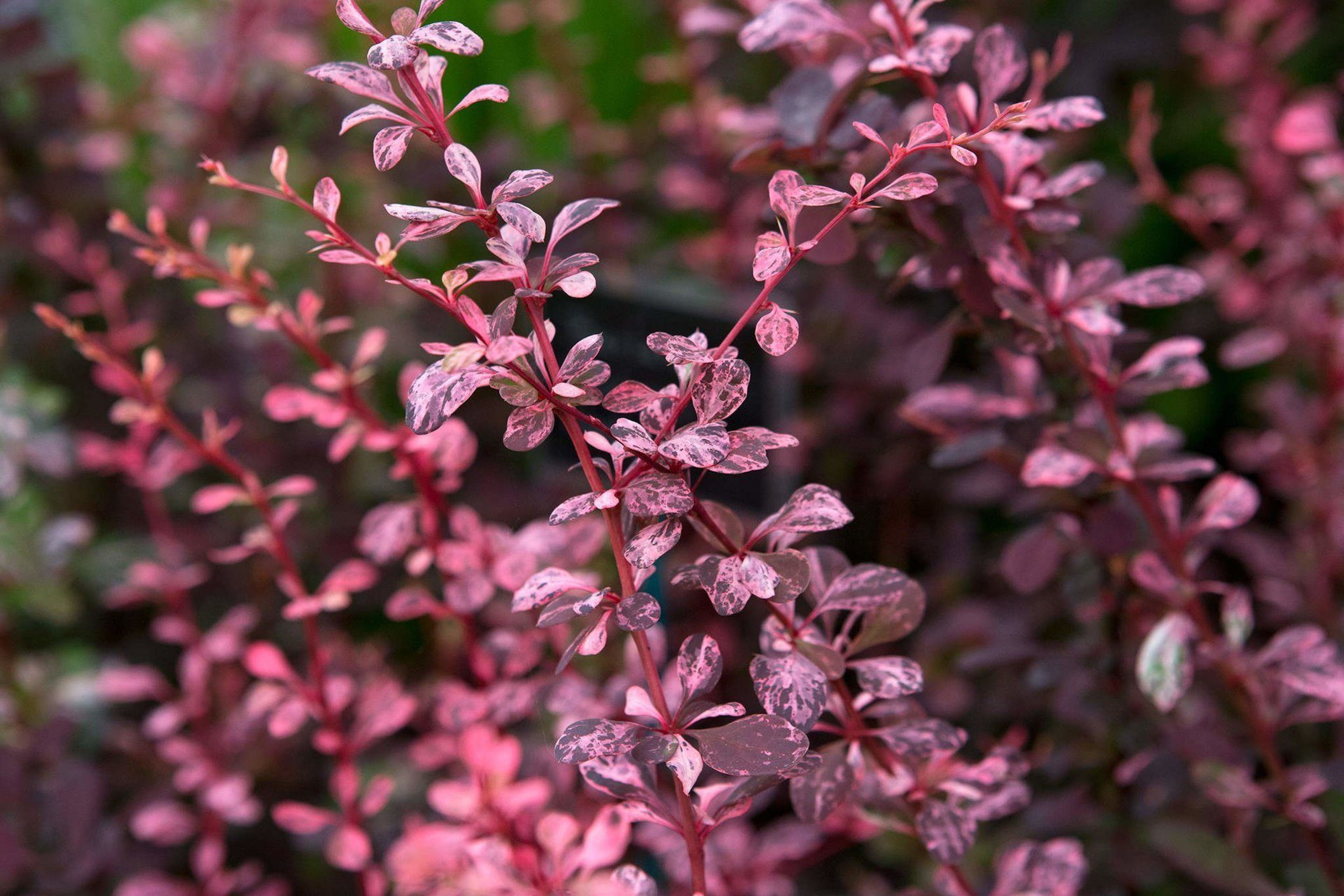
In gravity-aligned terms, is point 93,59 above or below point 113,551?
above

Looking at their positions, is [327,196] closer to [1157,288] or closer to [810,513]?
[810,513]

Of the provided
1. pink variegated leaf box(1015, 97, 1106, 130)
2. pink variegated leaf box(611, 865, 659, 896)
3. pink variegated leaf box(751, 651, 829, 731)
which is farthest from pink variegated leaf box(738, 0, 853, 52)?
pink variegated leaf box(611, 865, 659, 896)

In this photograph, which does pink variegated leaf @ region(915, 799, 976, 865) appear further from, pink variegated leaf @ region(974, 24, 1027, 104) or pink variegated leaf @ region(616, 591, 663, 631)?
pink variegated leaf @ region(974, 24, 1027, 104)

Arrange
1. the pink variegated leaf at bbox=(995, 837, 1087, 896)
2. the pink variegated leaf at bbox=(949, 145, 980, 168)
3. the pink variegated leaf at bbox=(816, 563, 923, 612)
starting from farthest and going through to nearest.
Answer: the pink variegated leaf at bbox=(995, 837, 1087, 896)
the pink variegated leaf at bbox=(816, 563, 923, 612)
the pink variegated leaf at bbox=(949, 145, 980, 168)

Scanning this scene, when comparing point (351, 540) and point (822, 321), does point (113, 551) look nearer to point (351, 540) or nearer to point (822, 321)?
point (351, 540)

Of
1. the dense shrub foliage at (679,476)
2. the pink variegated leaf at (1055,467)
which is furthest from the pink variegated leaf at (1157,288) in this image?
the pink variegated leaf at (1055,467)

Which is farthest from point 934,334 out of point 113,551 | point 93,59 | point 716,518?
point 93,59

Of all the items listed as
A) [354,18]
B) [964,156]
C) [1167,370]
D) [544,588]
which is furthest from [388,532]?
[1167,370]
